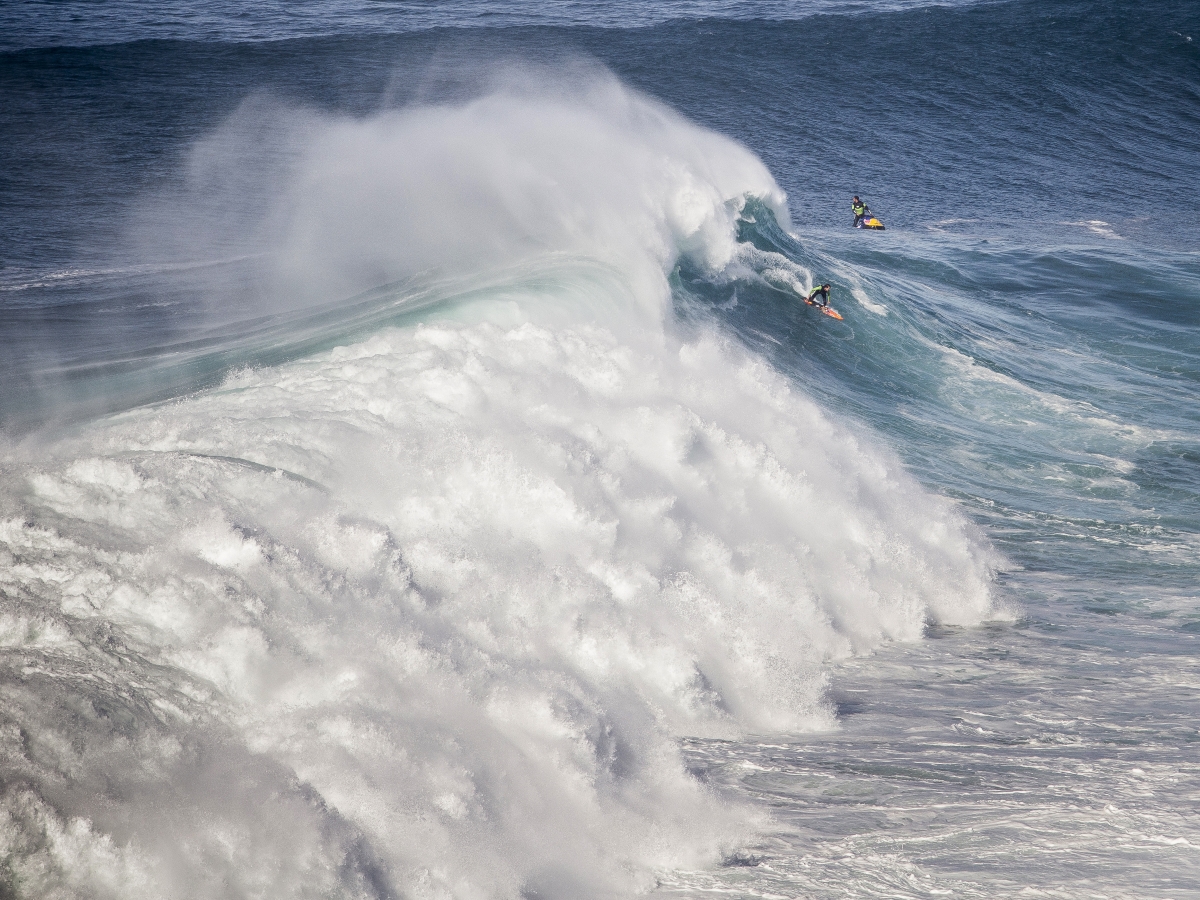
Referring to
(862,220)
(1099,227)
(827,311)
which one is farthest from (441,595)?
(1099,227)

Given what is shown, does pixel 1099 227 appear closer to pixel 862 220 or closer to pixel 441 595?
pixel 862 220

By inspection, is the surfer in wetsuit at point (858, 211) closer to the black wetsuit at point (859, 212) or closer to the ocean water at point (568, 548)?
the black wetsuit at point (859, 212)

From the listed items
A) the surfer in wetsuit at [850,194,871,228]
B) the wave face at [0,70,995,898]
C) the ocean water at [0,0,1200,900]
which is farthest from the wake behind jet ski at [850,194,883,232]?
the wave face at [0,70,995,898]

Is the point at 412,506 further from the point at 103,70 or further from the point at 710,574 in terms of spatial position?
the point at 103,70

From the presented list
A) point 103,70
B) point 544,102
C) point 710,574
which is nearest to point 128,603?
point 710,574

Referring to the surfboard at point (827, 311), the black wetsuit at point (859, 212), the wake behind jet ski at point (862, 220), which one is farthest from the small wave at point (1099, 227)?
the surfboard at point (827, 311)

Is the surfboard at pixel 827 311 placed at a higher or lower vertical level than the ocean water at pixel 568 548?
higher
